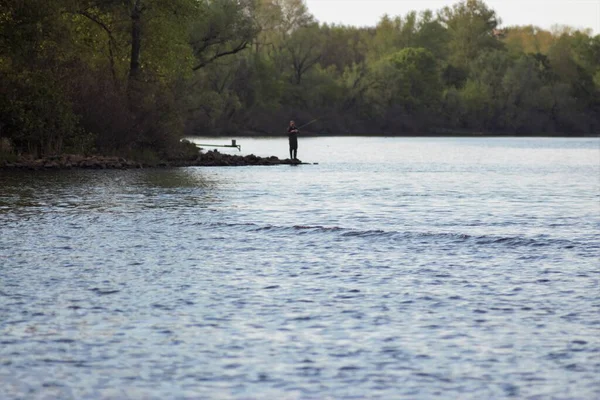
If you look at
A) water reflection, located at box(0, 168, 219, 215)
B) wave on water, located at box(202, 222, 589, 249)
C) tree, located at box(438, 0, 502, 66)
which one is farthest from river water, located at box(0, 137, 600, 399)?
tree, located at box(438, 0, 502, 66)

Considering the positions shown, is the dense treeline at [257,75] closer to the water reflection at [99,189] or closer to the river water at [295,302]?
the water reflection at [99,189]

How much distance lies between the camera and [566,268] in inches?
605

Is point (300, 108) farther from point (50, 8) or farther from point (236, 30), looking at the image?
point (50, 8)

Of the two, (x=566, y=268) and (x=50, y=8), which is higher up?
(x=50, y=8)

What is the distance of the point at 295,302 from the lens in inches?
476

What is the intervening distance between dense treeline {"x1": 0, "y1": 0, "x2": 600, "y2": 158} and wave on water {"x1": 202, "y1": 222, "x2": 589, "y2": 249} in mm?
27298

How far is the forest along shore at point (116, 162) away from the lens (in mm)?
44031

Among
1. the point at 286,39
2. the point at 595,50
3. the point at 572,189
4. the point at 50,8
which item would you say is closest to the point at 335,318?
the point at 572,189

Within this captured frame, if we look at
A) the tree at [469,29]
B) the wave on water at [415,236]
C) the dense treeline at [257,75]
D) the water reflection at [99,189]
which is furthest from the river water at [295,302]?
the tree at [469,29]

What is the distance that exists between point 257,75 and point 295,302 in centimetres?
11557

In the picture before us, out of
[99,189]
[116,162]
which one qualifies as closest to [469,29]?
[116,162]

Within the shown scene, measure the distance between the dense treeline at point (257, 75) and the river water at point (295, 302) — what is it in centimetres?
2179

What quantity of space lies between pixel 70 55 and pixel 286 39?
82950 mm

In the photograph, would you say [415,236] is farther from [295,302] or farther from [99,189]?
[99,189]
